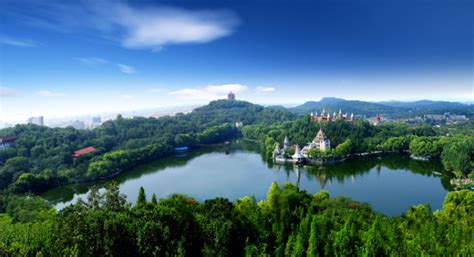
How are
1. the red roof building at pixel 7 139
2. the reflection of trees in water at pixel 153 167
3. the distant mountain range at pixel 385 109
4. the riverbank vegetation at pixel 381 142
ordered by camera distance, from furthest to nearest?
the distant mountain range at pixel 385 109, the red roof building at pixel 7 139, the riverbank vegetation at pixel 381 142, the reflection of trees in water at pixel 153 167

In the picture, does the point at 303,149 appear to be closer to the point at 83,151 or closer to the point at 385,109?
the point at 83,151

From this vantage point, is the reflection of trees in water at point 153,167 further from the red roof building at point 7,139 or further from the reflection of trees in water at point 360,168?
the red roof building at point 7,139

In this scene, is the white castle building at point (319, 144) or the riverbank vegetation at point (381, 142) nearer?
the riverbank vegetation at point (381, 142)

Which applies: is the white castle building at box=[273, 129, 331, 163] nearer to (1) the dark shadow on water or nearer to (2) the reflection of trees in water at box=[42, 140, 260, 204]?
(1) the dark shadow on water

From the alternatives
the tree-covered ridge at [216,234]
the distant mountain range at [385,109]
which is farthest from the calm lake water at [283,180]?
the distant mountain range at [385,109]

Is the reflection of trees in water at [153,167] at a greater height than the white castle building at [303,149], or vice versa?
the white castle building at [303,149]

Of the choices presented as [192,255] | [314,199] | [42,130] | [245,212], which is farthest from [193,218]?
[42,130]

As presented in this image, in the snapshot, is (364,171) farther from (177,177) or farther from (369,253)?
(369,253)
